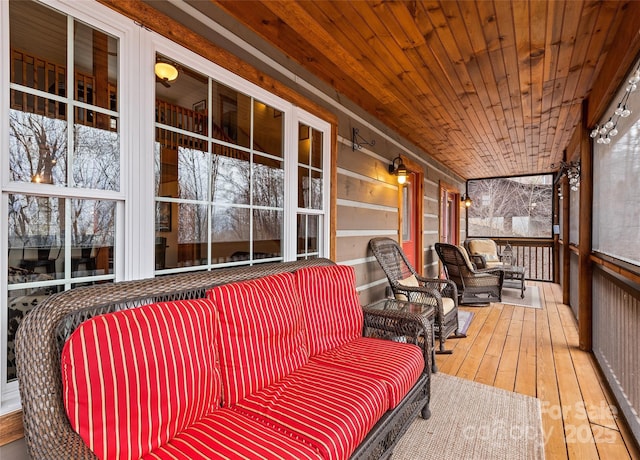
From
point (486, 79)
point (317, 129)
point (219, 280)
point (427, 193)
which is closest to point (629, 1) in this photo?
point (486, 79)

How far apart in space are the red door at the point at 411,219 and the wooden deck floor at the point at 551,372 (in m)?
1.28

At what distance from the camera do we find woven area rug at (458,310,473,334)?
3855mm

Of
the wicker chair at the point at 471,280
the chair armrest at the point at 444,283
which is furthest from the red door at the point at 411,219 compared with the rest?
the chair armrest at the point at 444,283

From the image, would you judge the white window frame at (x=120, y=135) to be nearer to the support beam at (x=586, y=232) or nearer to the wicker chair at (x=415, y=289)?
the wicker chair at (x=415, y=289)

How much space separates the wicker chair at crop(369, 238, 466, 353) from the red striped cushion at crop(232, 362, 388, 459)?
1750 millimetres

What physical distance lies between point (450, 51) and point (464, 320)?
3.32 m

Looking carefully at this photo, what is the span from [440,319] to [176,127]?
2726 mm

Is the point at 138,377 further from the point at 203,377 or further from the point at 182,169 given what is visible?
the point at 182,169

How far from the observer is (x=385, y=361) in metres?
1.77

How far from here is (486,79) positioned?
107 inches

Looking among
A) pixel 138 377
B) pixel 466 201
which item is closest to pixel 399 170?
pixel 138 377

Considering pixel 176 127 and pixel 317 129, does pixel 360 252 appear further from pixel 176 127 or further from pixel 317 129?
pixel 176 127

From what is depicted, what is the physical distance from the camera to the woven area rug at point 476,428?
1.77m

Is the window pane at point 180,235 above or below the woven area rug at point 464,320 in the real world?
above
